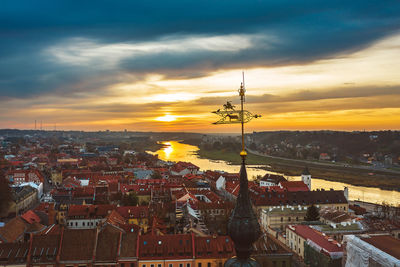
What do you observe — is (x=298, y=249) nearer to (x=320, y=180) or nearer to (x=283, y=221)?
(x=283, y=221)

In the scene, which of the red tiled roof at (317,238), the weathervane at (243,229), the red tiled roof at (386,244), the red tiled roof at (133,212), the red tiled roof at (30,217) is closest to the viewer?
the weathervane at (243,229)

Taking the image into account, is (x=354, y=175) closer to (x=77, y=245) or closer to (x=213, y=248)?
(x=213, y=248)

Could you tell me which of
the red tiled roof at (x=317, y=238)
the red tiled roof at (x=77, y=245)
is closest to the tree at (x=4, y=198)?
the red tiled roof at (x=77, y=245)

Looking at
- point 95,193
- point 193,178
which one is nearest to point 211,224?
point 95,193

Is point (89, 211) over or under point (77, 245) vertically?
under

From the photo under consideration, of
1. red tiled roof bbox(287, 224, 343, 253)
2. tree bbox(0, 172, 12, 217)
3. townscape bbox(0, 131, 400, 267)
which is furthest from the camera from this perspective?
tree bbox(0, 172, 12, 217)

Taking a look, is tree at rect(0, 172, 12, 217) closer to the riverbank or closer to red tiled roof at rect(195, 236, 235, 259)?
red tiled roof at rect(195, 236, 235, 259)

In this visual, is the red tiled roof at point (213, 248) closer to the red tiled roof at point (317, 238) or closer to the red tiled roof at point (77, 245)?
the red tiled roof at point (317, 238)

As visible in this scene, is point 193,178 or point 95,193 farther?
point 193,178

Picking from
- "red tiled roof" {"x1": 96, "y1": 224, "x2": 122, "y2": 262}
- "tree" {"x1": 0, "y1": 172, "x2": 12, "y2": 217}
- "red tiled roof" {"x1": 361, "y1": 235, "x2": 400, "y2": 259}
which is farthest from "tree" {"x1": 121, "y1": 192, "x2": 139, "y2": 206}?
"red tiled roof" {"x1": 361, "y1": 235, "x2": 400, "y2": 259}

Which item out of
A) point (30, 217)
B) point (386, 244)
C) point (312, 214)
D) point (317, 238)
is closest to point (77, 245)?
point (30, 217)

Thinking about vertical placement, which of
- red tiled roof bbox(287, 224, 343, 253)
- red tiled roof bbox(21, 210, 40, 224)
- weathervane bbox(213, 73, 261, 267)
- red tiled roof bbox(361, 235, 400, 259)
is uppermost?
weathervane bbox(213, 73, 261, 267)
